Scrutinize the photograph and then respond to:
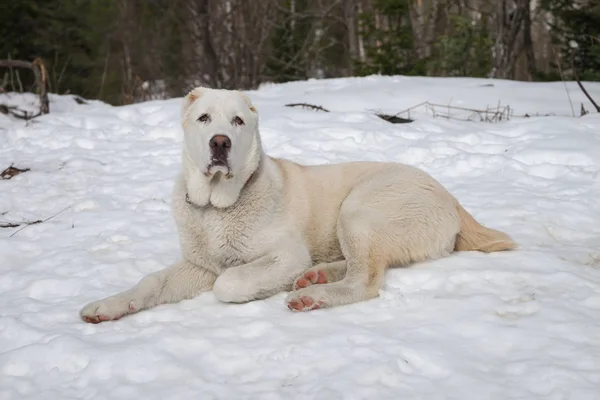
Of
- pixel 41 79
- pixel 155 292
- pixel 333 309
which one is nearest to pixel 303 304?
pixel 333 309

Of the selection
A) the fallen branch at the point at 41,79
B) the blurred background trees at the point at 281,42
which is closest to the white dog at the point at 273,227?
the fallen branch at the point at 41,79

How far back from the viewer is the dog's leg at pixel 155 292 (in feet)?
10.7

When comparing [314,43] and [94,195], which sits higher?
[314,43]

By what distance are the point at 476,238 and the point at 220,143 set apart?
5.95ft

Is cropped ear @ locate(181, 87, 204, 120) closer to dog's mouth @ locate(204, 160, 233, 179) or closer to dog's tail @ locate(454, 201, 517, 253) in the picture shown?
dog's mouth @ locate(204, 160, 233, 179)

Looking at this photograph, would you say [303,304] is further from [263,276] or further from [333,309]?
[263,276]

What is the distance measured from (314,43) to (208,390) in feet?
61.8

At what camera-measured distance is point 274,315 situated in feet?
10.7

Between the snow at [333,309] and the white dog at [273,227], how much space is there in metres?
0.13

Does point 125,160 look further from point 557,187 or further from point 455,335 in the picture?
point 455,335

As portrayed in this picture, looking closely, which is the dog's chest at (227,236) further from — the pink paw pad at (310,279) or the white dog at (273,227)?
the pink paw pad at (310,279)

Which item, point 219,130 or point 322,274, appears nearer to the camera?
point 219,130

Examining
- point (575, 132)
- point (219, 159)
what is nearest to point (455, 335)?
point (219, 159)

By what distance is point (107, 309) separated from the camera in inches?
128
